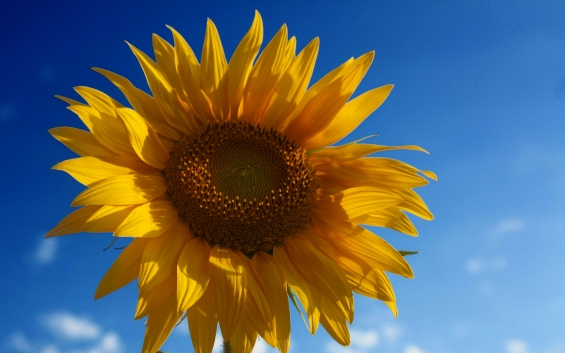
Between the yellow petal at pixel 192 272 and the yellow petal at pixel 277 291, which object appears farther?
the yellow petal at pixel 277 291

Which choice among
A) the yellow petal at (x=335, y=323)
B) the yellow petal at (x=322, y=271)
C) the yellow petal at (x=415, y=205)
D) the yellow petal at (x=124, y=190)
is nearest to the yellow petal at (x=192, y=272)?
the yellow petal at (x=124, y=190)

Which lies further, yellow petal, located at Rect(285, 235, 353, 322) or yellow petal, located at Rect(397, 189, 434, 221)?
yellow petal, located at Rect(397, 189, 434, 221)

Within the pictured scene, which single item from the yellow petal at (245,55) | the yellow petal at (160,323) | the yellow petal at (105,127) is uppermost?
the yellow petal at (245,55)

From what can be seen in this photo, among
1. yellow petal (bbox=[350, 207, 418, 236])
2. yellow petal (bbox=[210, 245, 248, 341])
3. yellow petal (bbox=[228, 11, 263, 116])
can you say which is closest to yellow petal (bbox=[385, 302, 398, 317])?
yellow petal (bbox=[350, 207, 418, 236])

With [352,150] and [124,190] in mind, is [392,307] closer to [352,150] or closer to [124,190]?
[352,150]

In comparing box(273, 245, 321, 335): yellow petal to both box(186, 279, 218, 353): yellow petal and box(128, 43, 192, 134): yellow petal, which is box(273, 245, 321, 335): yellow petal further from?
box(128, 43, 192, 134): yellow petal

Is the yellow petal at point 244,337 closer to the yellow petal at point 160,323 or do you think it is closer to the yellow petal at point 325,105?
the yellow petal at point 160,323

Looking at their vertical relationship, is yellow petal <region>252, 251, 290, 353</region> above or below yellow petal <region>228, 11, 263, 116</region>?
below
